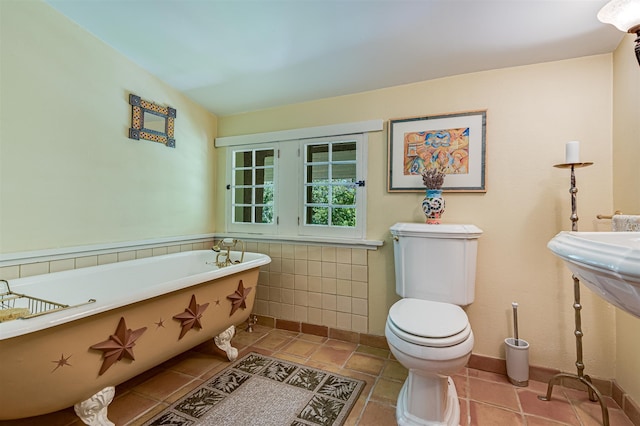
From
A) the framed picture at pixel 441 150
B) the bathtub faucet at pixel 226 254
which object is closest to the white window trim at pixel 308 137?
the framed picture at pixel 441 150

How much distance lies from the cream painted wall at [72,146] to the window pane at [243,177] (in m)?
0.53

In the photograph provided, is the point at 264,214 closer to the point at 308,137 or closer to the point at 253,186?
the point at 253,186

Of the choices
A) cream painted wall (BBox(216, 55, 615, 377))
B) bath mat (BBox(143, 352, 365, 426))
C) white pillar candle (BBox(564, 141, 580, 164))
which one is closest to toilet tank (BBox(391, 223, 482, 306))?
cream painted wall (BBox(216, 55, 615, 377))

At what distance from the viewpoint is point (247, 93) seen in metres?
2.47

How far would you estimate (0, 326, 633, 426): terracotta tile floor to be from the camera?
4.84 feet

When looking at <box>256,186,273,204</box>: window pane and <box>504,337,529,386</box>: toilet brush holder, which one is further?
<box>256,186,273,204</box>: window pane

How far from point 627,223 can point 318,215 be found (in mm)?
1818

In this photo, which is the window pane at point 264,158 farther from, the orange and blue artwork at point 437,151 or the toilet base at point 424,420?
the toilet base at point 424,420

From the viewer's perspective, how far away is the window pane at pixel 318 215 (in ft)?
8.02

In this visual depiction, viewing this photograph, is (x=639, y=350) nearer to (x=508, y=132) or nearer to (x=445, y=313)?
(x=445, y=313)

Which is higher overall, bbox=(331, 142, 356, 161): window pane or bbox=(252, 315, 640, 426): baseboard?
bbox=(331, 142, 356, 161): window pane

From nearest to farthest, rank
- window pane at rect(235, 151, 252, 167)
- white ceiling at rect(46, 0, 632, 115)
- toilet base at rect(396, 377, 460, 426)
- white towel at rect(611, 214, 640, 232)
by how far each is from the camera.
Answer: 1. white towel at rect(611, 214, 640, 232)
2. toilet base at rect(396, 377, 460, 426)
3. white ceiling at rect(46, 0, 632, 115)
4. window pane at rect(235, 151, 252, 167)

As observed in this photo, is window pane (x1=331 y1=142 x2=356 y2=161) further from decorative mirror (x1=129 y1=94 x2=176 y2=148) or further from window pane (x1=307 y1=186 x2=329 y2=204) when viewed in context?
decorative mirror (x1=129 y1=94 x2=176 y2=148)

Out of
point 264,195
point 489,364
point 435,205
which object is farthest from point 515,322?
point 264,195
